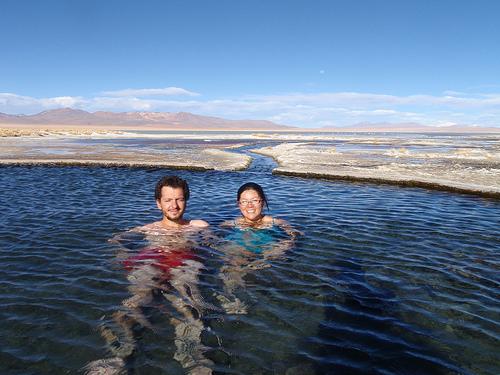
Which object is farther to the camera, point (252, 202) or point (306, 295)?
point (252, 202)

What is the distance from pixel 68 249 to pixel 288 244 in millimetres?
4232

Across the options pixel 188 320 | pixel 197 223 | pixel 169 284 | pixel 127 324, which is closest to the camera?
pixel 127 324

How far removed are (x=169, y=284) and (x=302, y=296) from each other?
6.35 feet

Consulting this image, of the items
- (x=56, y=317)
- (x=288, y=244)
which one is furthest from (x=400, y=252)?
(x=56, y=317)

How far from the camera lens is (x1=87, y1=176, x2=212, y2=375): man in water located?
403 cm

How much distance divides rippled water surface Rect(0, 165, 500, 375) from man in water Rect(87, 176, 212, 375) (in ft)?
0.40

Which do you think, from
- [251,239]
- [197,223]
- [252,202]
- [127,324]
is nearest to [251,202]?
[252,202]

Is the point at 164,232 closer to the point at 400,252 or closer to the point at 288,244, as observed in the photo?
the point at 288,244

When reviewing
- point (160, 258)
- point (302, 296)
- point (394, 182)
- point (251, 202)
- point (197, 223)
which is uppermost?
point (251, 202)

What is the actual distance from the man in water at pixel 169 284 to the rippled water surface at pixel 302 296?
0.40ft

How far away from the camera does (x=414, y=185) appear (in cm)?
1567

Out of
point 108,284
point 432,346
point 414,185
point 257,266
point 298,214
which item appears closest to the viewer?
point 432,346

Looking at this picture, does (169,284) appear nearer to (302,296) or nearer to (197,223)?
(302,296)

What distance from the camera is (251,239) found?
766 centimetres
